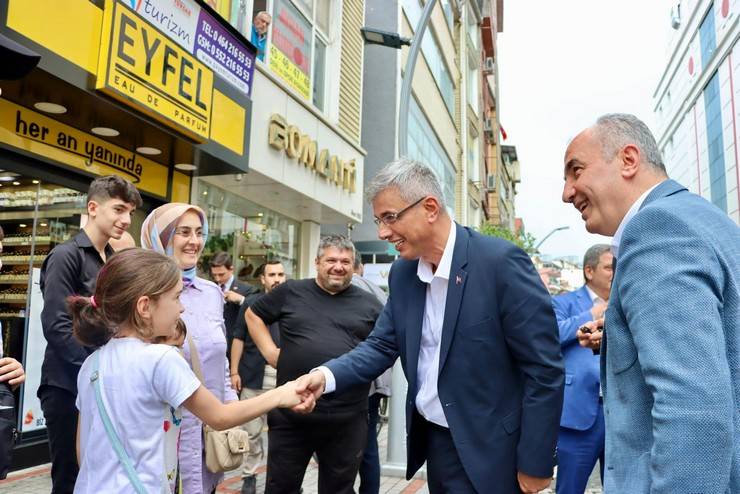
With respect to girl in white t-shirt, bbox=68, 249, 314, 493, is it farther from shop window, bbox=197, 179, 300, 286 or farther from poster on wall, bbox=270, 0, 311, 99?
poster on wall, bbox=270, 0, 311, 99

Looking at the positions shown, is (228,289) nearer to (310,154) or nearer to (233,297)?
(233,297)

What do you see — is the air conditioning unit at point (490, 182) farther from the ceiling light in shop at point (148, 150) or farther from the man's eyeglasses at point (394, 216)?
the man's eyeglasses at point (394, 216)

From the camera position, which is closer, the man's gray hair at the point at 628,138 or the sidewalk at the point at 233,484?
the man's gray hair at the point at 628,138

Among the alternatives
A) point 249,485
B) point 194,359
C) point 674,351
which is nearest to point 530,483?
point 674,351

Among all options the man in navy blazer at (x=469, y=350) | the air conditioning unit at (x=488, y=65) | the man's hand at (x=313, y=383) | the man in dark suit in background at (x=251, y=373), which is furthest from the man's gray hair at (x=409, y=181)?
the air conditioning unit at (x=488, y=65)

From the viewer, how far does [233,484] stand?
568cm

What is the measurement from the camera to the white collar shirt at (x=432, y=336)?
258 cm

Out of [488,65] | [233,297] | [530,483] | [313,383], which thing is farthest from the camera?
[488,65]

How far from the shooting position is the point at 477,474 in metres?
2.37

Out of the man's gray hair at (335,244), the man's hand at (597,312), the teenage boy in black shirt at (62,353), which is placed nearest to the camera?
the teenage boy in black shirt at (62,353)

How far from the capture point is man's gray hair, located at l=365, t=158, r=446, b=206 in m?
2.73

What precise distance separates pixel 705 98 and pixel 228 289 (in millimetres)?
65999

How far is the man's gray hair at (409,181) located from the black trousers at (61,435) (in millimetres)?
1886

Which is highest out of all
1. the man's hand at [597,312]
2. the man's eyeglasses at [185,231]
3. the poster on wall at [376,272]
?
the poster on wall at [376,272]
